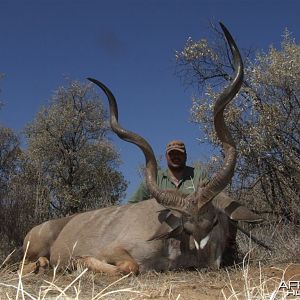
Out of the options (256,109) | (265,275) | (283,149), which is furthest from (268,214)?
(265,275)

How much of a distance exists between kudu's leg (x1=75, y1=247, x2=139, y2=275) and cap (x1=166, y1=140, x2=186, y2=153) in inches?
64.0

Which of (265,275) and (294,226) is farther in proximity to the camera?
(294,226)

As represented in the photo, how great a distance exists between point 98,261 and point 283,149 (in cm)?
466

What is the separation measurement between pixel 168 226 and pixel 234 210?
26.8 inches

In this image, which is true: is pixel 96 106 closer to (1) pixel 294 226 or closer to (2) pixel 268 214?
(2) pixel 268 214

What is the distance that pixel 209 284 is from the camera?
166 inches

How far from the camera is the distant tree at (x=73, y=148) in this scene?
722 inches

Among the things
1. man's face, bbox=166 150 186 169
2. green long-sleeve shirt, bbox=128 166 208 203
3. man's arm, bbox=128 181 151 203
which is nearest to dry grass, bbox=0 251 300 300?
green long-sleeve shirt, bbox=128 166 208 203

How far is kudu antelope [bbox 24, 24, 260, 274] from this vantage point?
5.19 metres

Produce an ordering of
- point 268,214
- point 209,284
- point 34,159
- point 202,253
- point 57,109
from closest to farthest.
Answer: point 209,284
point 202,253
point 268,214
point 34,159
point 57,109

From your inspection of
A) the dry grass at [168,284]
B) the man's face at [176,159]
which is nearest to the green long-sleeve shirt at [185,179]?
the man's face at [176,159]

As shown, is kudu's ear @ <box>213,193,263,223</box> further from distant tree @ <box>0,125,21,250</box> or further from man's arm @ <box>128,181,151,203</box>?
distant tree @ <box>0,125,21,250</box>

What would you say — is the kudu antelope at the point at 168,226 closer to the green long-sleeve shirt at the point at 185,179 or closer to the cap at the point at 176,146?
the green long-sleeve shirt at the point at 185,179

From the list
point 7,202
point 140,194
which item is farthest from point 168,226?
point 7,202
